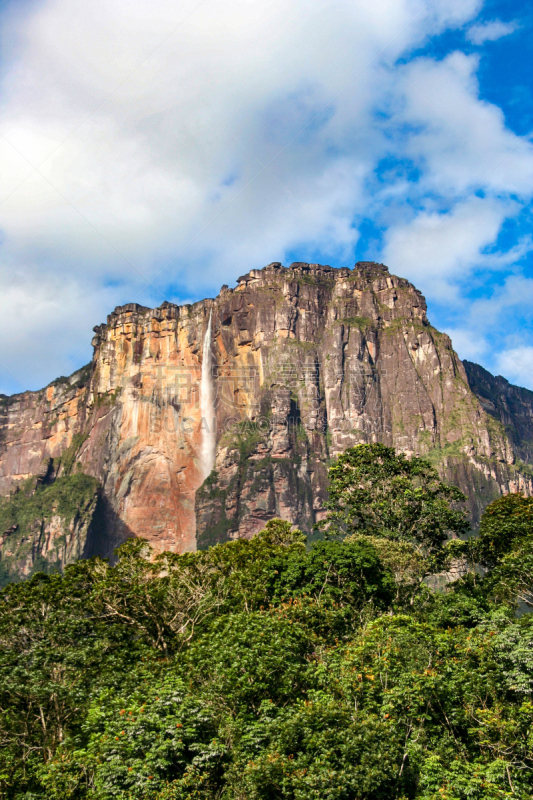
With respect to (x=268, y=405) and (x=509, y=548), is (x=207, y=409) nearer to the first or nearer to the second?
(x=268, y=405)

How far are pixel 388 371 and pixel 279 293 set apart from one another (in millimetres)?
27397

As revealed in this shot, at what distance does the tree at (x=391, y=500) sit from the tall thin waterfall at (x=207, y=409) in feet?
304

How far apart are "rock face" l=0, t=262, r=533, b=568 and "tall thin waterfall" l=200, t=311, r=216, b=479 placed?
0.46 m

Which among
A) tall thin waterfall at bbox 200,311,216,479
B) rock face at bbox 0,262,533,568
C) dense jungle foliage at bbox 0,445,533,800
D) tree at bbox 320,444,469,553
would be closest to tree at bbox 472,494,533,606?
dense jungle foliage at bbox 0,445,533,800

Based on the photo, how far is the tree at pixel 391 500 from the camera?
149ft

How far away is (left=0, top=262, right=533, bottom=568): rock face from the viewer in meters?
128

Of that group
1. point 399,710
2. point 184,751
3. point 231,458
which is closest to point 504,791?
point 399,710

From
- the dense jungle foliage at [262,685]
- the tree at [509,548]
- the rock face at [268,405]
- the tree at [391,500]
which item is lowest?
the dense jungle foliage at [262,685]

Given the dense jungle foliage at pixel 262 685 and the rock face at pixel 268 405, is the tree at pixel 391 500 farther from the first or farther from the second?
the rock face at pixel 268 405

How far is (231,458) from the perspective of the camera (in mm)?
130750

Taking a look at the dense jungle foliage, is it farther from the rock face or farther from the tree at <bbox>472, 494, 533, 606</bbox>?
the rock face

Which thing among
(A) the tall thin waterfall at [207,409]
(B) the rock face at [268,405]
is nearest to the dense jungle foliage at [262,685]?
(B) the rock face at [268,405]

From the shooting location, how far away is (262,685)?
19.2 m

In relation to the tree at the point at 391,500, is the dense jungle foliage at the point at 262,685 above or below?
below
